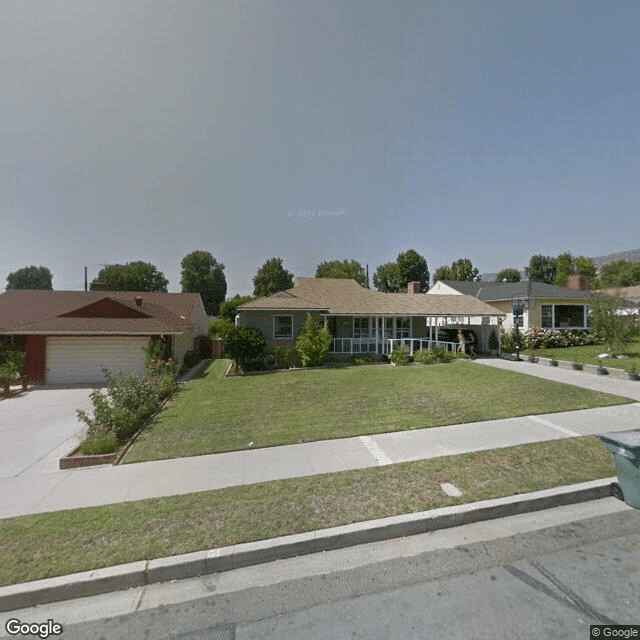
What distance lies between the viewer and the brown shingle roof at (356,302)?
55.2 feet

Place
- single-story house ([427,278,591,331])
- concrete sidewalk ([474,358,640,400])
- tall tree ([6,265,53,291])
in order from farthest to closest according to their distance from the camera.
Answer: tall tree ([6,265,53,291]) < single-story house ([427,278,591,331]) < concrete sidewalk ([474,358,640,400])

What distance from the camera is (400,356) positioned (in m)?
15.8

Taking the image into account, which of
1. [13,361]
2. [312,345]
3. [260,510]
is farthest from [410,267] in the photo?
[260,510]

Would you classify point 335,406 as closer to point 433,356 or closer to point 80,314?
point 433,356

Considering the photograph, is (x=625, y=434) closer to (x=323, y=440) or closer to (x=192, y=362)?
(x=323, y=440)

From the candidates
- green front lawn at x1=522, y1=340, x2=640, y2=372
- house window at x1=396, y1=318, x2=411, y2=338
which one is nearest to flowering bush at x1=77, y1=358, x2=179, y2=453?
house window at x1=396, y1=318, x2=411, y2=338

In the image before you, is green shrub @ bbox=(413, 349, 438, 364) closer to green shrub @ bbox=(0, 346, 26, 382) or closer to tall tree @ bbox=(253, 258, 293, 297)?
green shrub @ bbox=(0, 346, 26, 382)

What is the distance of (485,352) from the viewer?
1942 centimetres

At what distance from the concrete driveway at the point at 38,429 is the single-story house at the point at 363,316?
26.2 ft

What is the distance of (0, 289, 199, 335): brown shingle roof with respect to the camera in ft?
44.6

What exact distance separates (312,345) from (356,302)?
188 inches

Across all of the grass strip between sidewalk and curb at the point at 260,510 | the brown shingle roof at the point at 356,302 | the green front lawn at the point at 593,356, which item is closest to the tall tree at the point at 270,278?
the brown shingle roof at the point at 356,302

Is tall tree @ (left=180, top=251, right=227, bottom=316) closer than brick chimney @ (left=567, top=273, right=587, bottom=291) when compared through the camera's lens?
No

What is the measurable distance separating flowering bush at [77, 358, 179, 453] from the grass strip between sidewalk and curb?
7.35 ft
